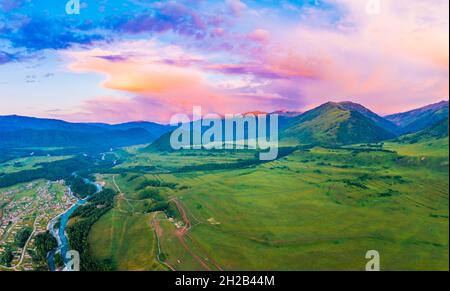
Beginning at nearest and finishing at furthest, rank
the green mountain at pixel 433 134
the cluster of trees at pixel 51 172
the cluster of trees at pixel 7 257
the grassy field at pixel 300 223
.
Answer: the grassy field at pixel 300 223 → the cluster of trees at pixel 7 257 → the green mountain at pixel 433 134 → the cluster of trees at pixel 51 172

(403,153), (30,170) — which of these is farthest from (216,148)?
(403,153)

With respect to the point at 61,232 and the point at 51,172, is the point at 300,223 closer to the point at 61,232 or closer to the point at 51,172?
the point at 61,232

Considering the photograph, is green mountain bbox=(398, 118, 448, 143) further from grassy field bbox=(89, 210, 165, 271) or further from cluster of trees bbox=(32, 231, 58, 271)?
cluster of trees bbox=(32, 231, 58, 271)
